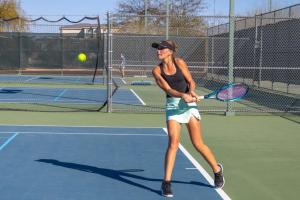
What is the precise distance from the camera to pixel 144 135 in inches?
409

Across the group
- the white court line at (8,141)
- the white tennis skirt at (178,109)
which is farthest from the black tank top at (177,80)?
the white court line at (8,141)

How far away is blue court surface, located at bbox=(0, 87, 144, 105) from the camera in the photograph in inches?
666

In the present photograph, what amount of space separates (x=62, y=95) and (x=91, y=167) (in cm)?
1177

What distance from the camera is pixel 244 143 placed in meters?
9.70

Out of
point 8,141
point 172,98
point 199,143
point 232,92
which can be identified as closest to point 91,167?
point 199,143

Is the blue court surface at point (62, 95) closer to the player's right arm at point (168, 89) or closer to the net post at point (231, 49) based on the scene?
the net post at point (231, 49)

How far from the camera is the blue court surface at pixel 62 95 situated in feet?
55.5

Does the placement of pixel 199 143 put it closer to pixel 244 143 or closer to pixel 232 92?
pixel 232 92

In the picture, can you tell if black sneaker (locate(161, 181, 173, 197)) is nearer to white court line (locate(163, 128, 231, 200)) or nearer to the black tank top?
white court line (locate(163, 128, 231, 200))

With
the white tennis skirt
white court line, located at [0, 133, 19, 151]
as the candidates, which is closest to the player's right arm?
the white tennis skirt

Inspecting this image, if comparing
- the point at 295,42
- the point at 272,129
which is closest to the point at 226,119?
the point at 272,129

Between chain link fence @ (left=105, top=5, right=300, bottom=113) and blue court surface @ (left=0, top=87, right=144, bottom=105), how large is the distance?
0.12 m

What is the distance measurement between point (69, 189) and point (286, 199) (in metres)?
2.57

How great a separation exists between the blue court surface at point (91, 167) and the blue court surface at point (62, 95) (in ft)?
20.5
